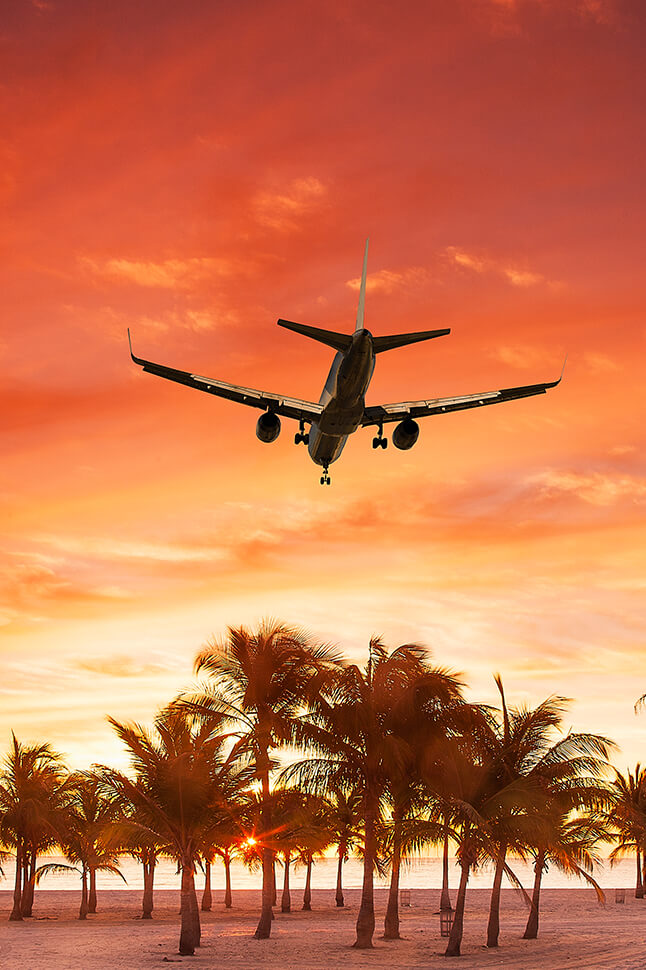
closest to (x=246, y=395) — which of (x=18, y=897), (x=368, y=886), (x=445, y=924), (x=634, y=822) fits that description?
(x=368, y=886)

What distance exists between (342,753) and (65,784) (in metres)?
16.5

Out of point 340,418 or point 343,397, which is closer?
point 343,397

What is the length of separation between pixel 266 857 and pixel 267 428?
1343 centimetres

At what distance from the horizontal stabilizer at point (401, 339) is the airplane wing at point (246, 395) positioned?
3.76 m

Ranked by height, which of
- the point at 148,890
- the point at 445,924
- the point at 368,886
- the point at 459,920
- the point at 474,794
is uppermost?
the point at 474,794

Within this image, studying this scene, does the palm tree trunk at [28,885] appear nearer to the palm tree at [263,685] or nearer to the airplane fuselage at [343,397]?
the palm tree at [263,685]


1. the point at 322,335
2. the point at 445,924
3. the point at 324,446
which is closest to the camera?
the point at 322,335

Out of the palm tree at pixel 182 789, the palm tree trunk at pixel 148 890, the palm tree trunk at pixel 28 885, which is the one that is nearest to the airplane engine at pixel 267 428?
the palm tree at pixel 182 789

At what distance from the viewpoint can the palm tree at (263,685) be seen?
87.3 ft

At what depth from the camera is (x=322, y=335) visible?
2373 cm

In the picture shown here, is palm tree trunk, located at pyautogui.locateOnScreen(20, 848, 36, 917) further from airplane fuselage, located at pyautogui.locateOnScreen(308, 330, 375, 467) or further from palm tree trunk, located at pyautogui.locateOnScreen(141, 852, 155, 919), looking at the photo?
airplane fuselage, located at pyautogui.locateOnScreen(308, 330, 375, 467)

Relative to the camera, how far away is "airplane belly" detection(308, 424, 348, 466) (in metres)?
28.7

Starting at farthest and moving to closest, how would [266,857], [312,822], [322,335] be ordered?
[266,857]
[312,822]
[322,335]

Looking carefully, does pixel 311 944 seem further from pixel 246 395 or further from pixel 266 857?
pixel 246 395
